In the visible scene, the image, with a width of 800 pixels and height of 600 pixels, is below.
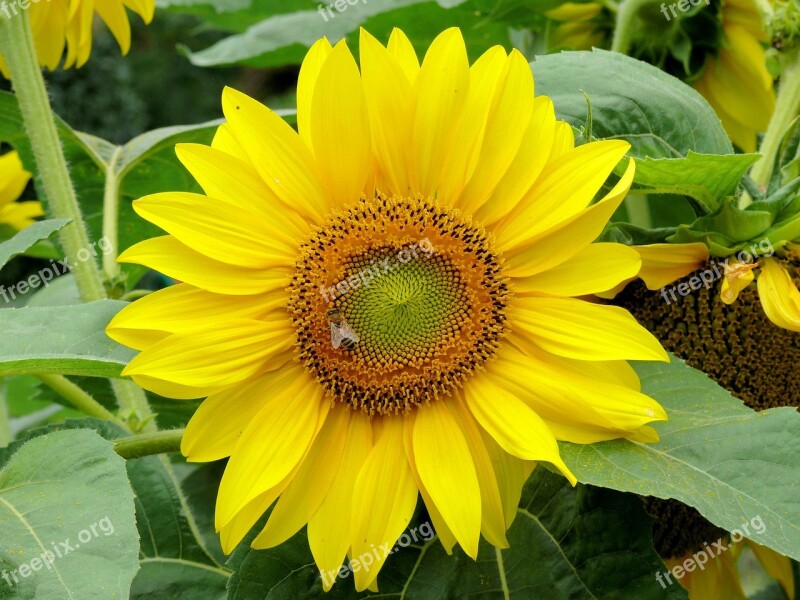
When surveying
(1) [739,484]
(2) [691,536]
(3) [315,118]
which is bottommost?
(2) [691,536]

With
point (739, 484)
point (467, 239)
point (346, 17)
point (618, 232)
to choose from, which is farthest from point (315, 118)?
point (346, 17)

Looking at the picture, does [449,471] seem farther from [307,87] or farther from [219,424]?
[307,87]

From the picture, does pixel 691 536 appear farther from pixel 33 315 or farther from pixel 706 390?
pixel 33 315

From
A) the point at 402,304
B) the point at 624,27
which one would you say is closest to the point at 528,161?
the point at 402,304

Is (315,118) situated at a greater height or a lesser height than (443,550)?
greater

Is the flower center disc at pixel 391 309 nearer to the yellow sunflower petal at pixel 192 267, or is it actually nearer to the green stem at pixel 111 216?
the yellow sunflower petal at pixel 192 267

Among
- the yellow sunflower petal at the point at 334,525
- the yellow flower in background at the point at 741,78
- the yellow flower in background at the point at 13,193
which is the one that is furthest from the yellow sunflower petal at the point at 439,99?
the yellow flower in background at the point at 13,193

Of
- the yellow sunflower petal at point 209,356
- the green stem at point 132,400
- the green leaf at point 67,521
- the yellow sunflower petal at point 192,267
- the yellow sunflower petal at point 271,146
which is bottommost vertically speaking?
the green stem at point 132,400
